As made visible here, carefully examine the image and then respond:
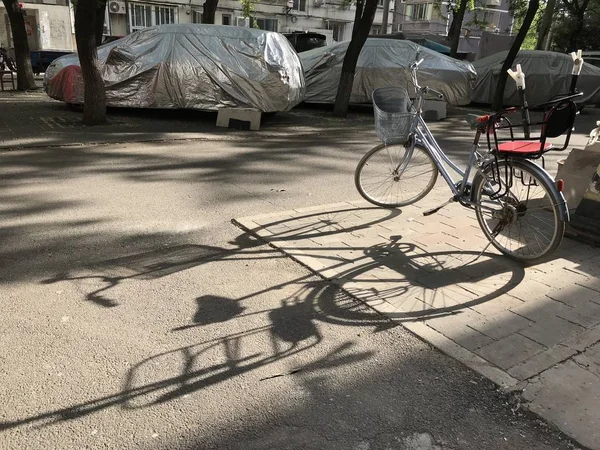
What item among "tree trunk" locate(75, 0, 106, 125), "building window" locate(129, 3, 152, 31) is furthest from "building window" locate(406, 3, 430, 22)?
"tree trunk" locate(75, 0, 106, 125)

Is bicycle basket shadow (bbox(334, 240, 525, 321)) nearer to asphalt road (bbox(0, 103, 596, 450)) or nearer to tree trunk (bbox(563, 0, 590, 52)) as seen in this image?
asphalt road (bbox(0, 103, 596, 450))

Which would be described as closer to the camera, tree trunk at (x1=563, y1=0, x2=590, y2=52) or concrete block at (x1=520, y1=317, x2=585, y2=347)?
concrete block at (x1=520, y1=317, x2=585, y2=347)

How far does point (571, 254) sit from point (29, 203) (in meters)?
5.29

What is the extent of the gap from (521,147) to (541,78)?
16.3 m

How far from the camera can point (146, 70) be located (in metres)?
11.2

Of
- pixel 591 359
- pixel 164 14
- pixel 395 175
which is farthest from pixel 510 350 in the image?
pixel 164 14

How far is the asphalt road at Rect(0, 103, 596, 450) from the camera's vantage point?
227 cm

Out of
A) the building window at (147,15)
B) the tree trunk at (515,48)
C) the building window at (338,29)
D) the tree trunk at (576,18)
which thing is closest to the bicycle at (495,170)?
A: the tree trunk at (515,48)

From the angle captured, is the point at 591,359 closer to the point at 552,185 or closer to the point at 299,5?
the point at 552,185

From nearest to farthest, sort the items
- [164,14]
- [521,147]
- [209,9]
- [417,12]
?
[521,147], [209,9], [164,14], [417,12]

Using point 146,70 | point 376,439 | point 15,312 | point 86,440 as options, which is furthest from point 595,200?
point 146,70

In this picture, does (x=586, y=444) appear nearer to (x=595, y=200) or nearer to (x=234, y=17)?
(x=595, y=200)

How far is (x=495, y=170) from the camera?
4043 mm

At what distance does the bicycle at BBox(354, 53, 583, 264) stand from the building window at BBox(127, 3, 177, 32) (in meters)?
32.8
